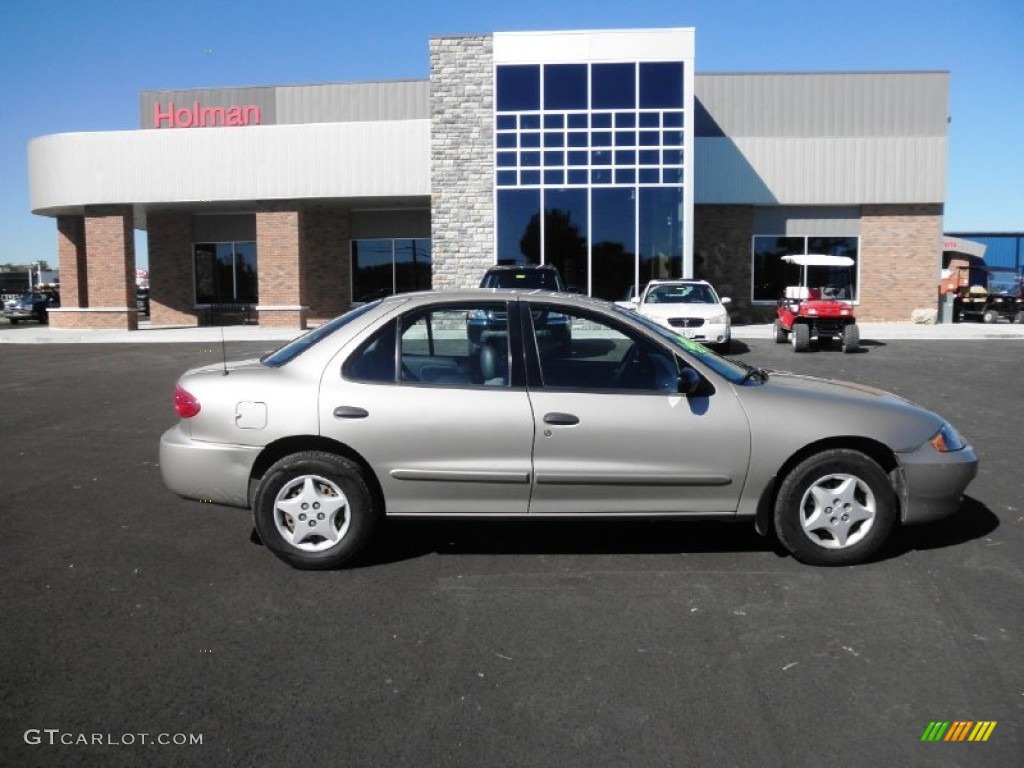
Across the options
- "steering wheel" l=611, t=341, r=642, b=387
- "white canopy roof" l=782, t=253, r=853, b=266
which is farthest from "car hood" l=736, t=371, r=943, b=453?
"white canopy roof" l=782, t=253, r=853, b=266

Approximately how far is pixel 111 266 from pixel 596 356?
26.9 meters

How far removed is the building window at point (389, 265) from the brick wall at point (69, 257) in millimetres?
9662

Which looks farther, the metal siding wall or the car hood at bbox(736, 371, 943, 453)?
the metal siding wall

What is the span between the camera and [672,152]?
78.1 ft

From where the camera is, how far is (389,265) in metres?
30.6

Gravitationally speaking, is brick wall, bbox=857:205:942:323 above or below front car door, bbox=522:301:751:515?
above

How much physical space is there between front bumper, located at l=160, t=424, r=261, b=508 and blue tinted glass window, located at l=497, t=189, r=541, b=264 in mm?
19580

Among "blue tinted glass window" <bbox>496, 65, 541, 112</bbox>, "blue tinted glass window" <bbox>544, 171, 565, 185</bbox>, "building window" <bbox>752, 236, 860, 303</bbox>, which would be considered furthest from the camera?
"building window" <bbox>752, 236, 860, 303</bbox>

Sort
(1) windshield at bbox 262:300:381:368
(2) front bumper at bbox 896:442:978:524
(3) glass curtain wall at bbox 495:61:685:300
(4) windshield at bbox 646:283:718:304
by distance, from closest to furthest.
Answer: (2) front bumper at bbox 896:442:978:524 < (1) windshield at bbox 262:300:381:368 < (4) windshield at bbox 646:283:718:304 < (3) glass curtain wall at bbox 495:61:685:300

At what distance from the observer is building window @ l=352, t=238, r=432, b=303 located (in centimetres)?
3052

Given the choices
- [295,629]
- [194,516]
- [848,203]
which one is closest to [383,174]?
[848,203]

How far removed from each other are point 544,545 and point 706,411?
4.31 ft

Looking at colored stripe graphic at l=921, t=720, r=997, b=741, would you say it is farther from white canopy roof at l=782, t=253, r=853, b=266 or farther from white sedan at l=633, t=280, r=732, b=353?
white canopy roof at l=782, t=253, r=853, b=266

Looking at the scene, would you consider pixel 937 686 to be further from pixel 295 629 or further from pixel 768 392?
pixel 295 629
